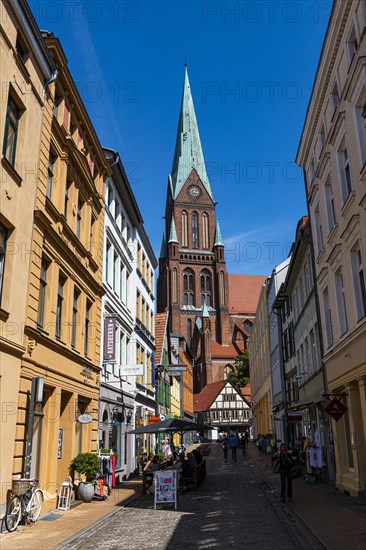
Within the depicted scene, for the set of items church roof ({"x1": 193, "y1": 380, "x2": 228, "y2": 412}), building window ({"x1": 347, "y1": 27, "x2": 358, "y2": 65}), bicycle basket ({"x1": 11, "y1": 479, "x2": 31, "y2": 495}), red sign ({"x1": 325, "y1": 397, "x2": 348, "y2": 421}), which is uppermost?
building window ({"x1": 347, "y1": 27, "x2": 358, "y2": 65})

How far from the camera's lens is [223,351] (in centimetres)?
9769

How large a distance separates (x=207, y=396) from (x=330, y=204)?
2855 inches

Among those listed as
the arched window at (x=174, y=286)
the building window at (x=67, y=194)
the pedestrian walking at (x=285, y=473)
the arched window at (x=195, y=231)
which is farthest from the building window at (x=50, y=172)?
the arched window at (x=195, y=231)

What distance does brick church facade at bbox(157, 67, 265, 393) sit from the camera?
97812 millimetres

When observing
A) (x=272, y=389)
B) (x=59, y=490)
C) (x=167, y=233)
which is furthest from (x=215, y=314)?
(x=59, y=490)

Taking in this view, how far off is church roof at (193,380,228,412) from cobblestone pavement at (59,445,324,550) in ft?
218

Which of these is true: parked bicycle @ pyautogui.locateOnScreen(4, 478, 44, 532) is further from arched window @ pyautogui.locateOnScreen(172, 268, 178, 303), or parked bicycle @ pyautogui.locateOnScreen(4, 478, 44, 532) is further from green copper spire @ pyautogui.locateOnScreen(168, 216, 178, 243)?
green copper spire @ pyautogui.locateOnScreen(168, 216, 178, 243)

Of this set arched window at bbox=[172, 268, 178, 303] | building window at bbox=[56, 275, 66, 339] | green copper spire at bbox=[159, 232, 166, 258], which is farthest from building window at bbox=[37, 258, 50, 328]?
green copper spire at bbox=[159, 232, 166, 258]

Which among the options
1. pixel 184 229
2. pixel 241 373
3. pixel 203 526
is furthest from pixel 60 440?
pixel 184 229

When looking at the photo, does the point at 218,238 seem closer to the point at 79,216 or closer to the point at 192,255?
the point at 192,255

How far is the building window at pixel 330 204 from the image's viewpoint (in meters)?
17.6

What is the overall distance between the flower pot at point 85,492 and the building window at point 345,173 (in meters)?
11.4

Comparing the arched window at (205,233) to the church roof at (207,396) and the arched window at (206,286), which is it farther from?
the church roof at (207,396)

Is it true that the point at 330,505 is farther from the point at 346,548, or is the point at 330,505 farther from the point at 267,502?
the point at 346,548
